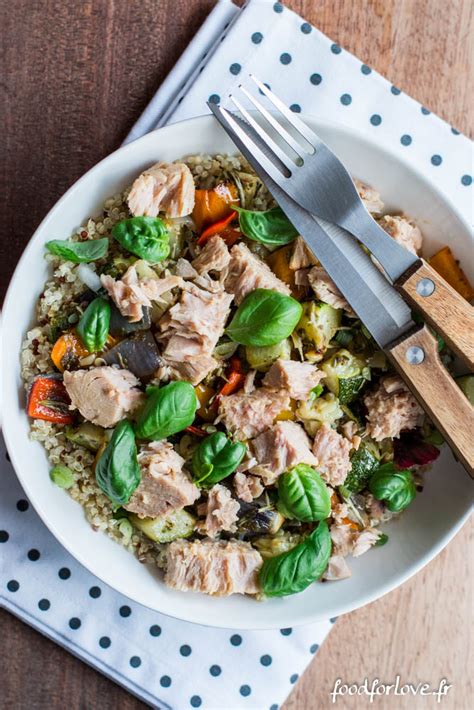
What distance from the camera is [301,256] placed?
271 centimetres

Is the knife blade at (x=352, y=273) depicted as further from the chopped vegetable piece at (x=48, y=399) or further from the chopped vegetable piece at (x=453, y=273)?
the chopped vegetable piece at (x=48, y=399)

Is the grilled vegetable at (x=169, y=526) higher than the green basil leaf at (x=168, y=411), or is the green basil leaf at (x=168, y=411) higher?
the green basil leaf at (x=168, y=411)

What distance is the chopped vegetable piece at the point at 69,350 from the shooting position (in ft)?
8.91

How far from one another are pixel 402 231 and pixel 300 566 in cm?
134

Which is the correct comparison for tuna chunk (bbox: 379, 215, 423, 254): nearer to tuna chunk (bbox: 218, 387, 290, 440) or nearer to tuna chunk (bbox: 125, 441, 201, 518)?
tuna chunk (bbox: 218, 387, 290, 440)

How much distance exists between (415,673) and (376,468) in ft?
4.03

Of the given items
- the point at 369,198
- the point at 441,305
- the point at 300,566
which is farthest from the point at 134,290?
the point at 300,566

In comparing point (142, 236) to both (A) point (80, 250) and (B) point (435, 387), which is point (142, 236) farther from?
(B) point (435, 387)

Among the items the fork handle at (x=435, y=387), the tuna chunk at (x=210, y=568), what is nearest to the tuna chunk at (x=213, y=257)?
the fork handle at (x=435, y=387)

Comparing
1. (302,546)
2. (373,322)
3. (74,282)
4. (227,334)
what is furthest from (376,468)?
(74,282)

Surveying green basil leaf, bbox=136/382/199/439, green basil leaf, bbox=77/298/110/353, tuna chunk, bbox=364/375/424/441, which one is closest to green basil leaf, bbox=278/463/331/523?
tuna chunk, bbox=364/375/424/441

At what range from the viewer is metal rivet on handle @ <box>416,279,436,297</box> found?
2.57 meters

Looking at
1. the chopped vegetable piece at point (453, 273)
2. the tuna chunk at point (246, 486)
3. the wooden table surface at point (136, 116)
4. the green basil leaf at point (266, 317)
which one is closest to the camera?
the green basil leaf at point (266, 317)

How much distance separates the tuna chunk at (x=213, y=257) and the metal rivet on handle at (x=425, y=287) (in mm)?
699
